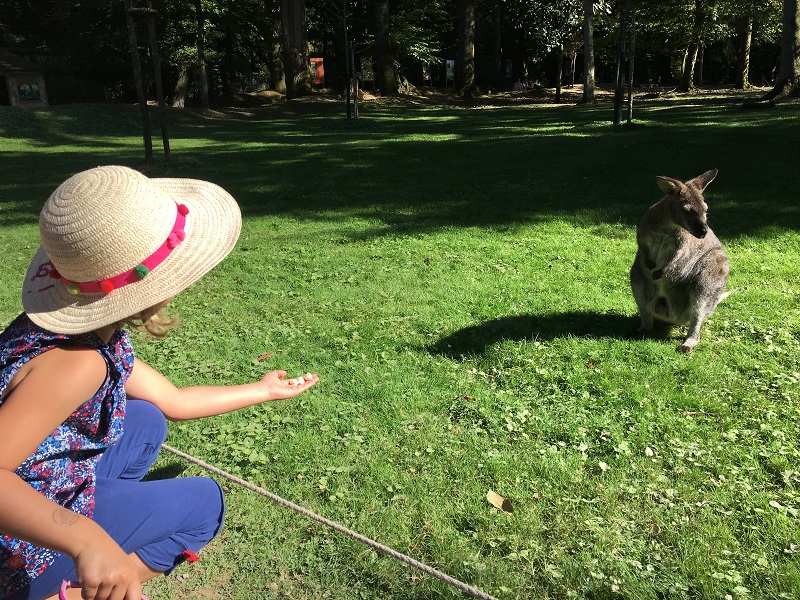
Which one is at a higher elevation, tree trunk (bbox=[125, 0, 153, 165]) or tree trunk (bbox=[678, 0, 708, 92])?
tree trunk (bbox=[678, 0, 708, 92])

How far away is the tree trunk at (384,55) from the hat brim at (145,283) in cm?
2847

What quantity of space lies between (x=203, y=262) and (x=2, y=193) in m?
10.8

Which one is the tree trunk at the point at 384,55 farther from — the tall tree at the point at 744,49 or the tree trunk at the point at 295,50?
the tall tree at the point at 744,49

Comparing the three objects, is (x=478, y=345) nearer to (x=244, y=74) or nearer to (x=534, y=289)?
(x=534, y=289)

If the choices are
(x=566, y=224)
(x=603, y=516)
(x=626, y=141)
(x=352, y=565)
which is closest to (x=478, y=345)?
(x=603, y=516)

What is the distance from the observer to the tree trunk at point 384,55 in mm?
27922

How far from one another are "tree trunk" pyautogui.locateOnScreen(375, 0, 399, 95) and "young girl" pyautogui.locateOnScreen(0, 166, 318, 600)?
28.5 meters

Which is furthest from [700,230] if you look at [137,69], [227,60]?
[227,60]

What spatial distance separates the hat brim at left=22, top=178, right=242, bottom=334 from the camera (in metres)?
1.66

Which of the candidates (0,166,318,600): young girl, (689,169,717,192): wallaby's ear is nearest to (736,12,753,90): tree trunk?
(689,169,717,192): wallaby's ear

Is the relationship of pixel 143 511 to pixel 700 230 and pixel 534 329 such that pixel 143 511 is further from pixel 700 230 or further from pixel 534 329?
pixel 700 230

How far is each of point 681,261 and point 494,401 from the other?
1.79m

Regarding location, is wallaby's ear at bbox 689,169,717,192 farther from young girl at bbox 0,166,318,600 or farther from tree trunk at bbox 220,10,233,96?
tree trunk at bbox 220,10,233,96

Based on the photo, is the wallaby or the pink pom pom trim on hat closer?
the pink pom pom trim on hat
